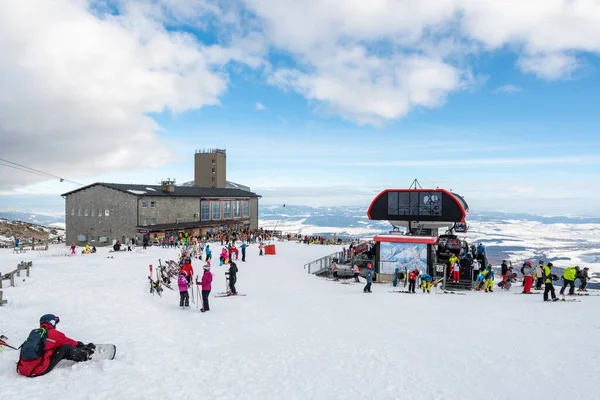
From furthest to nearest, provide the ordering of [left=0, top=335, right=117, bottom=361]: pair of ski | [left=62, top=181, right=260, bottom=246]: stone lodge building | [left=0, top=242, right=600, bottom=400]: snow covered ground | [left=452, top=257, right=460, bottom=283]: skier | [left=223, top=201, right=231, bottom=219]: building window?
[left=223, top=201, right=231, bottom=219]: building window < [left=62, top=181, right=260, bottom=246]: stone lodge building < [left=452, top=257, right=460, bottom=283]: skier < [left=0, top=335, right=117, bottom=361]: pair of ski < [left=0, top=242, right=600, bottom=400]: snow covered ground

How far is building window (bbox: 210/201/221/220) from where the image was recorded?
181ft

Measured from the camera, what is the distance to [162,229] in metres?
44.5

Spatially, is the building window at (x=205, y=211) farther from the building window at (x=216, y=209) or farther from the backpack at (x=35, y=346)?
the backpack at (x=35, y=346)

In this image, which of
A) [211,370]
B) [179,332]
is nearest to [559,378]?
[211,370]

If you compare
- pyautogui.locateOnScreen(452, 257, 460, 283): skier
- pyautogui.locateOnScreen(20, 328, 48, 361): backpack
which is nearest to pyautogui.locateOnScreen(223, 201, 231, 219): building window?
pyautogui.locateOnScreen(452, 257, 460, 283): skier

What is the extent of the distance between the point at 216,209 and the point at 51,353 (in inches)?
1910

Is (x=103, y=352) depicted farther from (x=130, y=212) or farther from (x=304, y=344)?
(x=130, y=212)

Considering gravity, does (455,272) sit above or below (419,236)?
below

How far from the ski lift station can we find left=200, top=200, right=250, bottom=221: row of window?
28104mm

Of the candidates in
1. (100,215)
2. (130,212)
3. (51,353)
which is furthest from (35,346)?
(100,215)

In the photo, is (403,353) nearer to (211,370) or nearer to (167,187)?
(211,370)

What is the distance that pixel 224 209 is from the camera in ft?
189

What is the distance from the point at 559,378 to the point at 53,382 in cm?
1036

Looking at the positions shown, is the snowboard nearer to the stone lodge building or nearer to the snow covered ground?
the snow covered ground
